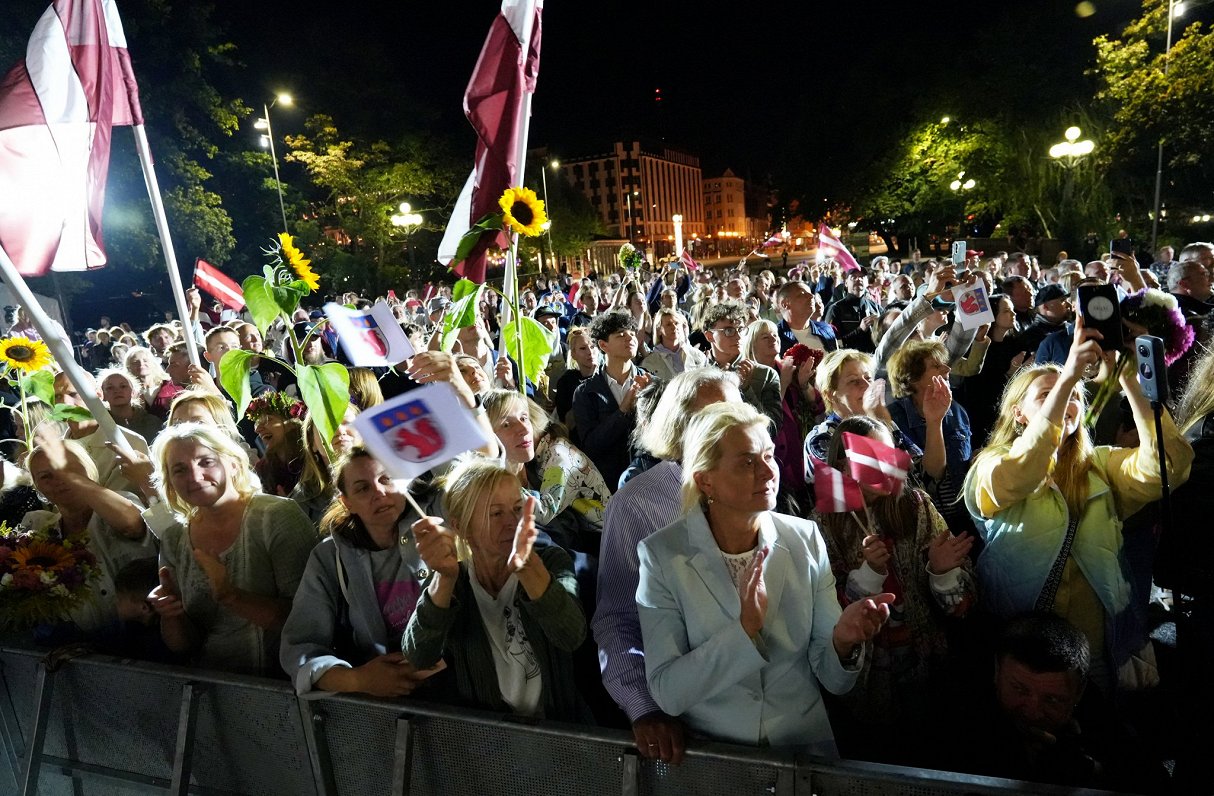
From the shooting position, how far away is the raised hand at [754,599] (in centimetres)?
206

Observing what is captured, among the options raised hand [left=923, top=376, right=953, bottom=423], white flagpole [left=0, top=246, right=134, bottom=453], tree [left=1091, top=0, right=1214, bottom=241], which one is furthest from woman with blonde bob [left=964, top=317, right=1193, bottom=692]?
tree [left=1091, top=0, right=1214, bottom=241]

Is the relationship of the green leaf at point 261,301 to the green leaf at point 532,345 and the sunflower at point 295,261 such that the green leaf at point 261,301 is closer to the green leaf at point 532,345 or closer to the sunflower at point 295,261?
the sunflower at point 295,261

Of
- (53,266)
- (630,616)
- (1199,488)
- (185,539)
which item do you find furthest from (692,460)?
(53,266)

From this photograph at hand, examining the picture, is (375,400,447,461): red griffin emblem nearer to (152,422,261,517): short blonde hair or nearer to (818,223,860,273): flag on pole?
(152,422,261,517): short blonde hair

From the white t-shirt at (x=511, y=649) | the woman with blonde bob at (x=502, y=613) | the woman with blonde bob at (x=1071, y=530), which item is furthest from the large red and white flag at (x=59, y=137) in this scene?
the woman with blonde bob at (x=1071, y=530)

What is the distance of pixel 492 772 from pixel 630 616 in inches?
26.3

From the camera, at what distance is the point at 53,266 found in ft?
15.2

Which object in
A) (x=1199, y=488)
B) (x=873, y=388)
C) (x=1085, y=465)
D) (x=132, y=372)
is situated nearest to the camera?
(x=1199, y=488)

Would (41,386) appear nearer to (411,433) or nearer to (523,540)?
(411,433)

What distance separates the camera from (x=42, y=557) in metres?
2.81

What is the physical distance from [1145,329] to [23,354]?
6.01m

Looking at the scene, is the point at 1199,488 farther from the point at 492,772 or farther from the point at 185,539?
the point at 185,539

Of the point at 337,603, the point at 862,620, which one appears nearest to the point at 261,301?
the point at 337,603

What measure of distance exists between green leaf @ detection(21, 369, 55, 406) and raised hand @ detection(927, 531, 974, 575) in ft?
17.5
